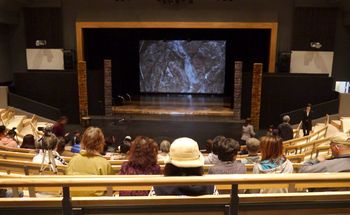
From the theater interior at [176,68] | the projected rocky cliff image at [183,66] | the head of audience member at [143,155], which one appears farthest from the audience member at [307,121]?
the head of audience member at [143,155]

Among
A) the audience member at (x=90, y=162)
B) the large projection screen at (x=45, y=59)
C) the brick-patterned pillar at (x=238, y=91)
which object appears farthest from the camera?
the large projection screen at (x=45, y=59)

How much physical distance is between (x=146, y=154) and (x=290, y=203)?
1.14m

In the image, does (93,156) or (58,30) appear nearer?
(93,156)

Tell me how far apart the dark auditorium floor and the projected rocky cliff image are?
14.7 ft

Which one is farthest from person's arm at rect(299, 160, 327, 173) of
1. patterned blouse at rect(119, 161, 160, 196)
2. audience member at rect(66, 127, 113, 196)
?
audience member at rect(66, 127, 113, 196)

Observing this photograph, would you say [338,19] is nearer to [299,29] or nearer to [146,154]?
[299,29]

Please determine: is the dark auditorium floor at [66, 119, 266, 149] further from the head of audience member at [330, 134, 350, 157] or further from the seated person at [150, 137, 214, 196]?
the seated person at [150, 137, 214, 196]

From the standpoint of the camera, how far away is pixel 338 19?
46.1 feet

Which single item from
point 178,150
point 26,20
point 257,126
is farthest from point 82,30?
point 178,150

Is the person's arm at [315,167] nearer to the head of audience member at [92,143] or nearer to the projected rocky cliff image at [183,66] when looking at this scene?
the head of audience member at [92,143]

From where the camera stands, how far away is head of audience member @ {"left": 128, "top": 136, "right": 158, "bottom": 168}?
2889 mm

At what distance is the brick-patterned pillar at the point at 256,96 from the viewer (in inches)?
495

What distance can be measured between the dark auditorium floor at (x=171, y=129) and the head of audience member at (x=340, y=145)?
7.72 metres

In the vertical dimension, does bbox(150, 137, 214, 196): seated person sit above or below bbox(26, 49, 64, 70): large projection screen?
below
